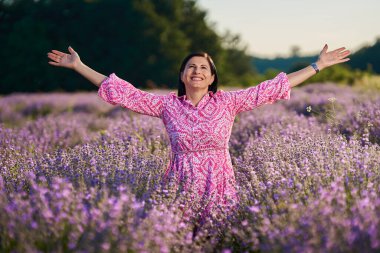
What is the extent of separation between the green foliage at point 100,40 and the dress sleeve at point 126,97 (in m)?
21.4

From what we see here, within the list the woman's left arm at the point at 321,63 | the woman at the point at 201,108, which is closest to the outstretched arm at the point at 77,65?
the woman at the point at 201,108

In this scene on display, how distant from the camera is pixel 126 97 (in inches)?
131

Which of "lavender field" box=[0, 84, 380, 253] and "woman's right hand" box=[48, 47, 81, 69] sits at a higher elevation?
"woman's right hand" box=[48, 47, 81, 69]

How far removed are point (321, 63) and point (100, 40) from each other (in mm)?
23828

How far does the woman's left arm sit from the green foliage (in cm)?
2156

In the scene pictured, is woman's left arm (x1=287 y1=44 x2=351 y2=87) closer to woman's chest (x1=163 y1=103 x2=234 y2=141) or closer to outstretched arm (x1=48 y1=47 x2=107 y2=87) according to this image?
woman's chest (x1=163 y1=103 x2=234 y2=141)

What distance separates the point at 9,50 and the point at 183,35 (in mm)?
8996

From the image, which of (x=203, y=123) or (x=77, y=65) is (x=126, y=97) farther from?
(x=203, y=123)

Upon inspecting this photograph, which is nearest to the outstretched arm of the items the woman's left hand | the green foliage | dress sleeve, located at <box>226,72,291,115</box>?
dress sleeve, located at <box>226,72,291,115</box>

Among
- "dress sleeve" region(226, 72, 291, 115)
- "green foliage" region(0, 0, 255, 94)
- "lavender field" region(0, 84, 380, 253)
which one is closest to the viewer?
"lavender field" region(0, 84, 380, 253)

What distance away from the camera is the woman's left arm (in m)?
3.30

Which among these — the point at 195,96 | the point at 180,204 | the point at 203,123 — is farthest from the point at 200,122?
the point at 180,204

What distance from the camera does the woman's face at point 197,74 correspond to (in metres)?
3.32

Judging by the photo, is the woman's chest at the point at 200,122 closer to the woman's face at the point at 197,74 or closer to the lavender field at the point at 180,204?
the woman's face at the point at 197,74
